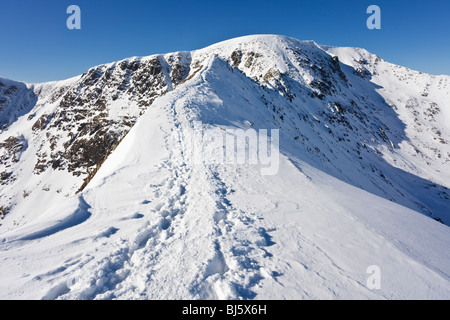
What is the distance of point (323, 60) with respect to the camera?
230 feet

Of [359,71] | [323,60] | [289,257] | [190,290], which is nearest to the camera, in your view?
[190,290]

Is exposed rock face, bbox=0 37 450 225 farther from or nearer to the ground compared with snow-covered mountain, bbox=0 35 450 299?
farther from the ground

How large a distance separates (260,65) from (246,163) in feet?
180

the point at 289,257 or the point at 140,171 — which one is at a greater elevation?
the point at 140,171

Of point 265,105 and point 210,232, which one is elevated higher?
point 265,105

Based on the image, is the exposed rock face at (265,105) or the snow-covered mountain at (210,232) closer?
the snow-covered mountain at (210,232)

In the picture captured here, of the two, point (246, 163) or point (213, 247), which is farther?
point (246, 163)

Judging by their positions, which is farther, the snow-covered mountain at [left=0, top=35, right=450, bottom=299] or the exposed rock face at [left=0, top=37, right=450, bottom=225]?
the exposed rock face at [left=0, top=37, right=450, bottom=225]

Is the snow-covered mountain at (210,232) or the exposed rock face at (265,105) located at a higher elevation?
the exposed rock face at (265,105)

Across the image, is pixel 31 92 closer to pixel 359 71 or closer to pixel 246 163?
pixel 246 163

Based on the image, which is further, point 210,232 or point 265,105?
point 265,105

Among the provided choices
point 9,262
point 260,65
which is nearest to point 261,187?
point 9,262

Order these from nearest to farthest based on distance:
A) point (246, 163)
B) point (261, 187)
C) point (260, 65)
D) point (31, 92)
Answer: point (261, 187)
point (246, 163)
point (260, 65)
point (31, 92)
